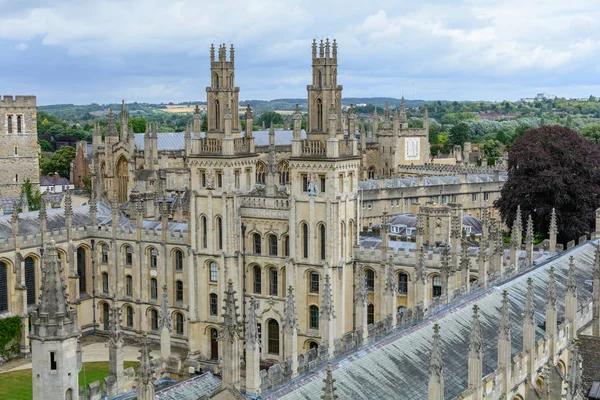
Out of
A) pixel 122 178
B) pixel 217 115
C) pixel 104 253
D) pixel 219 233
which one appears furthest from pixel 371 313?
pixel 122 178

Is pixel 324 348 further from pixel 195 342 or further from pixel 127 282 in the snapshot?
pixel 127 282

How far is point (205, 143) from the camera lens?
148ft

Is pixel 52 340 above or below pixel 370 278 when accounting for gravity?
above

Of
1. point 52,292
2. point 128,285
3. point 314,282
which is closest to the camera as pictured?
point 52,292

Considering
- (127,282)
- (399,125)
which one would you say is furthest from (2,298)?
(399,125)

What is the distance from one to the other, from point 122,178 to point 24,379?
119 feet

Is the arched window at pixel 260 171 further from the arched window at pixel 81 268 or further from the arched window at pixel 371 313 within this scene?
the arched window at pixel 371 313

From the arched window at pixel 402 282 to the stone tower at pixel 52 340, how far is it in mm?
25587

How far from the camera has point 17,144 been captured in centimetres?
7350

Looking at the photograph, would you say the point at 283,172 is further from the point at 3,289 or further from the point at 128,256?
the point at 3,289

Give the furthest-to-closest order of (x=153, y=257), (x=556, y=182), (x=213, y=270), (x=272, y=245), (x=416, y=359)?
(x=556, y=182) < (x=153, y=257) < (x=213, y=270) < (x=272, y=245) < (x=416, y=359)

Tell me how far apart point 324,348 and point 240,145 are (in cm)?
2271

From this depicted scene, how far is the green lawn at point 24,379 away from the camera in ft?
→ 126

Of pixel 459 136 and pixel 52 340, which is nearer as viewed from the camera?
pixel 52 340
